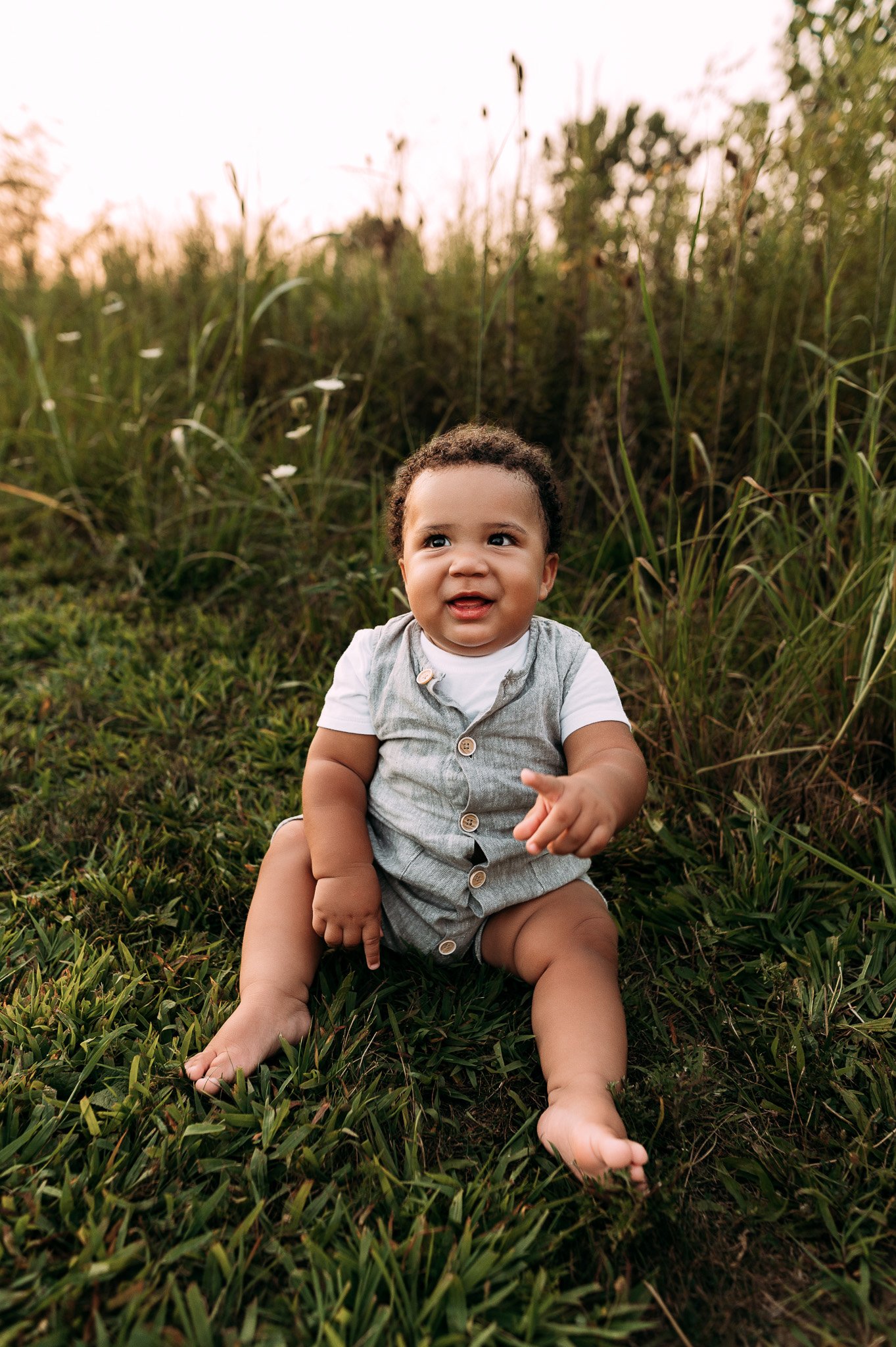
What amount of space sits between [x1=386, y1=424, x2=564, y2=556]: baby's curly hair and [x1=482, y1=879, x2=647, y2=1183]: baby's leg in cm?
68

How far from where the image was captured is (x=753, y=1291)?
112 centimetres

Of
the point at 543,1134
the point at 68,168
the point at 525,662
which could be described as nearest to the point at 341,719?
the point at 525,662

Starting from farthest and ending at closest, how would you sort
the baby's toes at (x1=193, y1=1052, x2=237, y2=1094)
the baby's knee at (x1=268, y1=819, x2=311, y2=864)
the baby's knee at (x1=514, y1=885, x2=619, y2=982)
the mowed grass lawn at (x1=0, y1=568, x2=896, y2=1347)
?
the baby's knee at (x1=268, y1=819, x2=311, y2=864)
the baby's knee at (x1=514, y1=885, x2=619, y2=982)
the baby's toes at (x1=193, y1=1052, x2=237, y2=1094)
the mowed grass lawn at (x1=0, y1=568, x2=896, y2=1347)

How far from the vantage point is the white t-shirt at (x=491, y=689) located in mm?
1612

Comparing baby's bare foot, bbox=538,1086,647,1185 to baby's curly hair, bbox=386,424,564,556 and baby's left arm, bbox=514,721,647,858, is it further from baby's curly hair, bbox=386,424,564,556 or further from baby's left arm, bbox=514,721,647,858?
baby's curly hair, bbox=386,424,564,556

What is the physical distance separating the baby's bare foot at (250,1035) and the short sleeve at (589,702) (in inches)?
25.3

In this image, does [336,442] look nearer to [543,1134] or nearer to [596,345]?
[596,345]

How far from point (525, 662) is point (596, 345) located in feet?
5.27

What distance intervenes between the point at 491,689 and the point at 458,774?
0.16m

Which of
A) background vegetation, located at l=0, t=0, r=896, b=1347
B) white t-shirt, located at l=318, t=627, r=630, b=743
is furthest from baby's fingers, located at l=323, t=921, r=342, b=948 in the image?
white t-shirt, located at l=318, t=627, r=630, b=743

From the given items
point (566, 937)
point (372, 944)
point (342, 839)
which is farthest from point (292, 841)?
point (566, 937)

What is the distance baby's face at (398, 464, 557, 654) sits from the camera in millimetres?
1556

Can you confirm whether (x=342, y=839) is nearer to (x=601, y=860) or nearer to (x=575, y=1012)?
(x=575, y=1012)

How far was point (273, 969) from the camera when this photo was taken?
1529 mm
